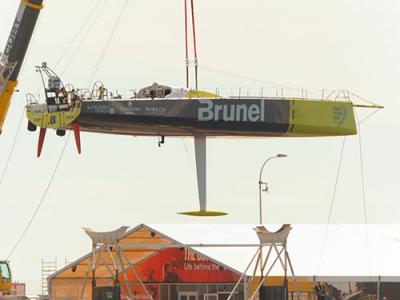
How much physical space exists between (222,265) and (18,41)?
57.8ft

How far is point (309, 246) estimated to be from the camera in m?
76.8

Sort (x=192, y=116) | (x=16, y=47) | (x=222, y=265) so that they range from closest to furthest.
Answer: (x=16, y=47) → (x=192, y=116) → (x=222, y=265)

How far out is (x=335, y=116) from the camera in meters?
68.9

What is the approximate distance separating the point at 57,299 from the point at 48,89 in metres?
16.7

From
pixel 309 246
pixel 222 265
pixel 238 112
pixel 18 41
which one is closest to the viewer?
pixel 18 41

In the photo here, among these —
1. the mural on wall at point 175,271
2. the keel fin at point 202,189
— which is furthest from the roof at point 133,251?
the keel fin at point 202,189

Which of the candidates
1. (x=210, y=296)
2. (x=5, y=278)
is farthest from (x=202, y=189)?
(x=210, y=296)

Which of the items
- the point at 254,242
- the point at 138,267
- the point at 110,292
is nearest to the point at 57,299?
the point at 138,267

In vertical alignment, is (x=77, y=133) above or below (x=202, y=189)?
above

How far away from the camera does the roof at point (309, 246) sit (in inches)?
2844

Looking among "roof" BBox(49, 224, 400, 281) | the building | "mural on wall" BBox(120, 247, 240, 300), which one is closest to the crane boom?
the building

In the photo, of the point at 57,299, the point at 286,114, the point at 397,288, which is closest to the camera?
the point at 286,114

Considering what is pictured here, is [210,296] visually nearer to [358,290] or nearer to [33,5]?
[358,290]

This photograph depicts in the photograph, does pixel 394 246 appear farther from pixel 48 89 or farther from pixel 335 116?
pixel 48 89
